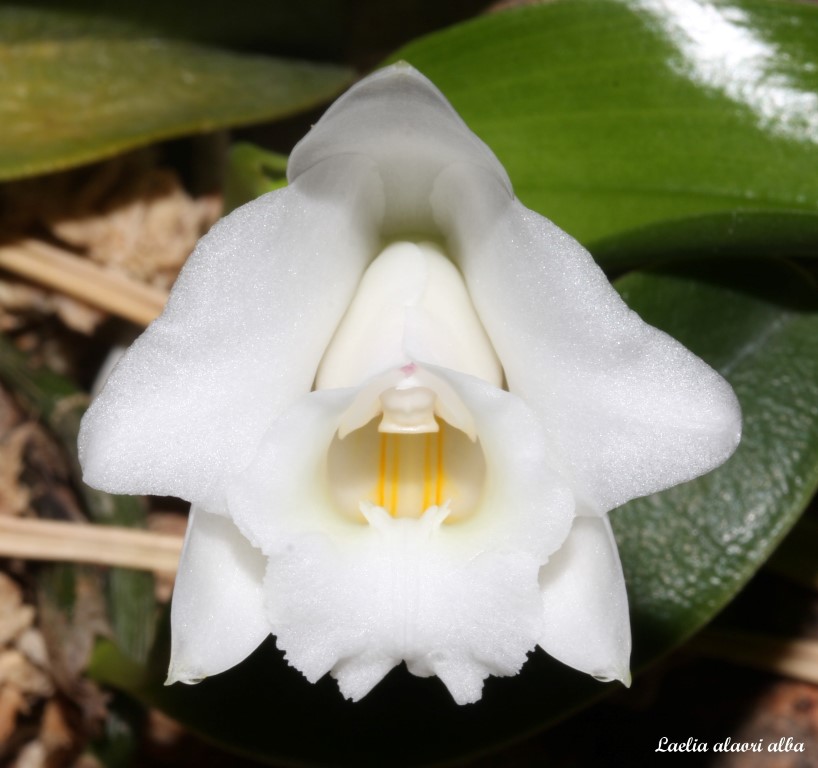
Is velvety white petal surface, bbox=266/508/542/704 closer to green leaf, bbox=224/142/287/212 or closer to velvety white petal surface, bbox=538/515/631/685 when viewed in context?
velvety white petal surface, bbox=538/515/631/685

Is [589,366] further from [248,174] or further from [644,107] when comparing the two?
[248,174]

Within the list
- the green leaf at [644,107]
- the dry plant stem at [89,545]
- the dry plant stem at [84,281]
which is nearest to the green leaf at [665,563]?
the green leaf at [644,107]

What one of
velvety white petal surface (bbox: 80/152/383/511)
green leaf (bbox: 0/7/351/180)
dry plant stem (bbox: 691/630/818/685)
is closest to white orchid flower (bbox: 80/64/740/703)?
velvety white petal surface (bbox: 80/152/383/511)

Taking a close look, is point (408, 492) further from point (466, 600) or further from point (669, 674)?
point (669, 674)

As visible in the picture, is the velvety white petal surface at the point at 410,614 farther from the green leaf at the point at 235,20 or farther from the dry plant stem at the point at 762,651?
the green leaf at the point at 235,20

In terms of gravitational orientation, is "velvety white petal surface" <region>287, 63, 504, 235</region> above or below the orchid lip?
above

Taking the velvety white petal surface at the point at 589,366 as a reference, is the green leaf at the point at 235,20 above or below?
below
